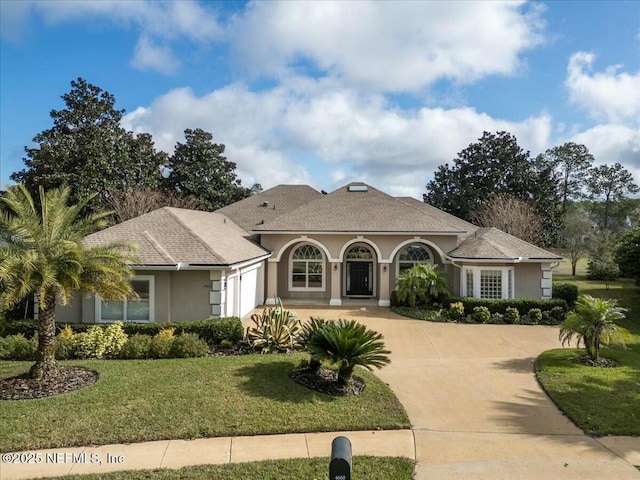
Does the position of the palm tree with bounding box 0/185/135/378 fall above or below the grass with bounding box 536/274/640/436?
above

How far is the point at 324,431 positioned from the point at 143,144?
32.9 meters

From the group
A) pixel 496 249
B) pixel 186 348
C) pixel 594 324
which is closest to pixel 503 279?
pixel 496 249

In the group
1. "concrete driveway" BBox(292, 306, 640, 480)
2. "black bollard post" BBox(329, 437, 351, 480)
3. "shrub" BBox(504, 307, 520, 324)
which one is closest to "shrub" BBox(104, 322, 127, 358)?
"concrete driveway" BBox(292, 306, 640, 480)

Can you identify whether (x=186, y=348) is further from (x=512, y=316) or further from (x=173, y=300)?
(x=512, y=316)

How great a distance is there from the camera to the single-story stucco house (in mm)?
14750

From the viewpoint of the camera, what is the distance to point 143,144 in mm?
34938

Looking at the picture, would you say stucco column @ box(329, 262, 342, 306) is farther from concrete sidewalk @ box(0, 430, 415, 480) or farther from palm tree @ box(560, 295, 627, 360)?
concrete sidewalk @ box(0, 430, 415, 480)

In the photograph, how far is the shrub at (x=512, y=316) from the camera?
59.5 feet

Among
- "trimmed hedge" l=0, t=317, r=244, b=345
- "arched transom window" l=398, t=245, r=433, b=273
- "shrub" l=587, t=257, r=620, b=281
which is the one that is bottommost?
"trimmed hedge" l=0, t=317, r=244, b=345

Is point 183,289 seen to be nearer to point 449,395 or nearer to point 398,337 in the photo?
point 398,337

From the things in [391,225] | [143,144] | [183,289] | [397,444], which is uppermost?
[143,144]

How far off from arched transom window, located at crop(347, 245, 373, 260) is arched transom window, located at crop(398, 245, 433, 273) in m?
1.92

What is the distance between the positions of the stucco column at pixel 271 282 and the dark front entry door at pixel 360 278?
4397mm

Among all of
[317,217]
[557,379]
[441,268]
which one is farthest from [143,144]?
[557,379]
